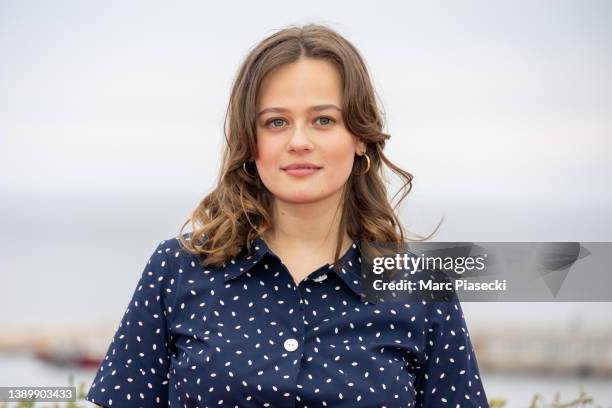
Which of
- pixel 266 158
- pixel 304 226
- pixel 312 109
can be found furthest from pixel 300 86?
pixel 304 226

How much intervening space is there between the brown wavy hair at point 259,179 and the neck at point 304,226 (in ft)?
0.07

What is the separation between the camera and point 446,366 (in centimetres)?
168

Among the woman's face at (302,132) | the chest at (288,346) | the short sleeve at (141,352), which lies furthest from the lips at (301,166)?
the short sleeve at (141,352)

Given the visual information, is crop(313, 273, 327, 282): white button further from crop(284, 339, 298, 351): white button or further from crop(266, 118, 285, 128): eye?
crop(266, 118, 285, 128): eye

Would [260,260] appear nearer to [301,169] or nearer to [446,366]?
[301,169]

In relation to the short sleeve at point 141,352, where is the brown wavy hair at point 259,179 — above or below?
above

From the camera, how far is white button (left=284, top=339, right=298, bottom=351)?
60.9 inches

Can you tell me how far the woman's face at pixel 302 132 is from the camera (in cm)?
159

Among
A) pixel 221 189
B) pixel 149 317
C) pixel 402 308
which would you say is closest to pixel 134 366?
pixel 149 317

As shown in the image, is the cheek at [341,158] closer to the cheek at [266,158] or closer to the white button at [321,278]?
the cheek at [266,158]

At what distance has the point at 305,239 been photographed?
1729mm

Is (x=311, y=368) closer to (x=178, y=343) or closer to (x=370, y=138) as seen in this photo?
(x=178, y=343)

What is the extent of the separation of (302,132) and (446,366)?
22.3 inches

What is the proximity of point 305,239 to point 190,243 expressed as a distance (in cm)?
24
